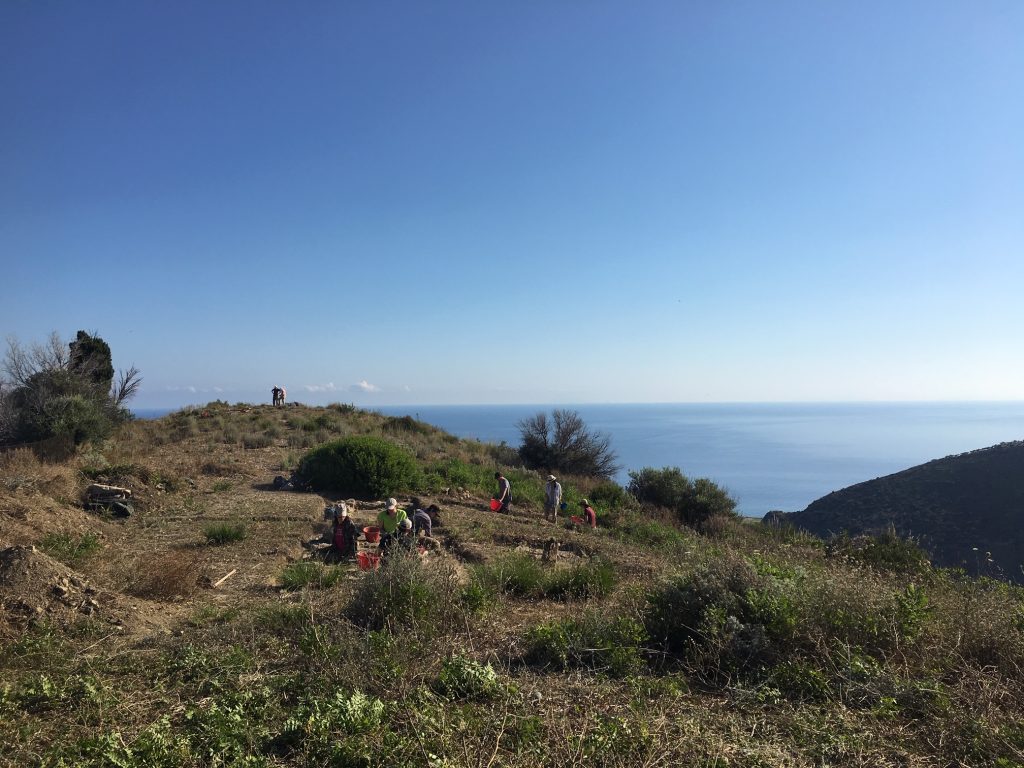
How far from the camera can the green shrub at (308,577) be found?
7.36 metres

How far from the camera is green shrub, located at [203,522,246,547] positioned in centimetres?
970

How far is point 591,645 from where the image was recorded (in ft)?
16.7

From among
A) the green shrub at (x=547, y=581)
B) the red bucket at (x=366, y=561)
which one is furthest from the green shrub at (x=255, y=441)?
the green shrub at (x=547, y=581)

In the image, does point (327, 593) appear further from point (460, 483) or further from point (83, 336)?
point (83, 336)

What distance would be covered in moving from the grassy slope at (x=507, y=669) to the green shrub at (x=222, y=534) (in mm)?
1633

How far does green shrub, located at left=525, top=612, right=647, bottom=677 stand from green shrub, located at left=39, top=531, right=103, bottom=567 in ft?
21.1

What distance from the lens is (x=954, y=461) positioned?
100ft

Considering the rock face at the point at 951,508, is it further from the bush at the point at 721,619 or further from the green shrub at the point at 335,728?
the green shrub at the point at 335,728

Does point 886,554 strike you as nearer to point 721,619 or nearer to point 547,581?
point 547,581

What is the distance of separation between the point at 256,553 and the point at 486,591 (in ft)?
15.0

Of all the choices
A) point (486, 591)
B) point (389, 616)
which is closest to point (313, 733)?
point (389, 616)

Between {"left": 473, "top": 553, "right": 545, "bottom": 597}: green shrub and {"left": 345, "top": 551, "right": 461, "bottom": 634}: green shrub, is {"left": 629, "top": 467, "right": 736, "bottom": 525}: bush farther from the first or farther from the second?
{"left": 345, "top": 551, "right": 461, "bottom": 634}: green shrub

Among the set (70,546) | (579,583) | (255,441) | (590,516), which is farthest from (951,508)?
(70,546)

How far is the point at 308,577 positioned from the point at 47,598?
106 inches
